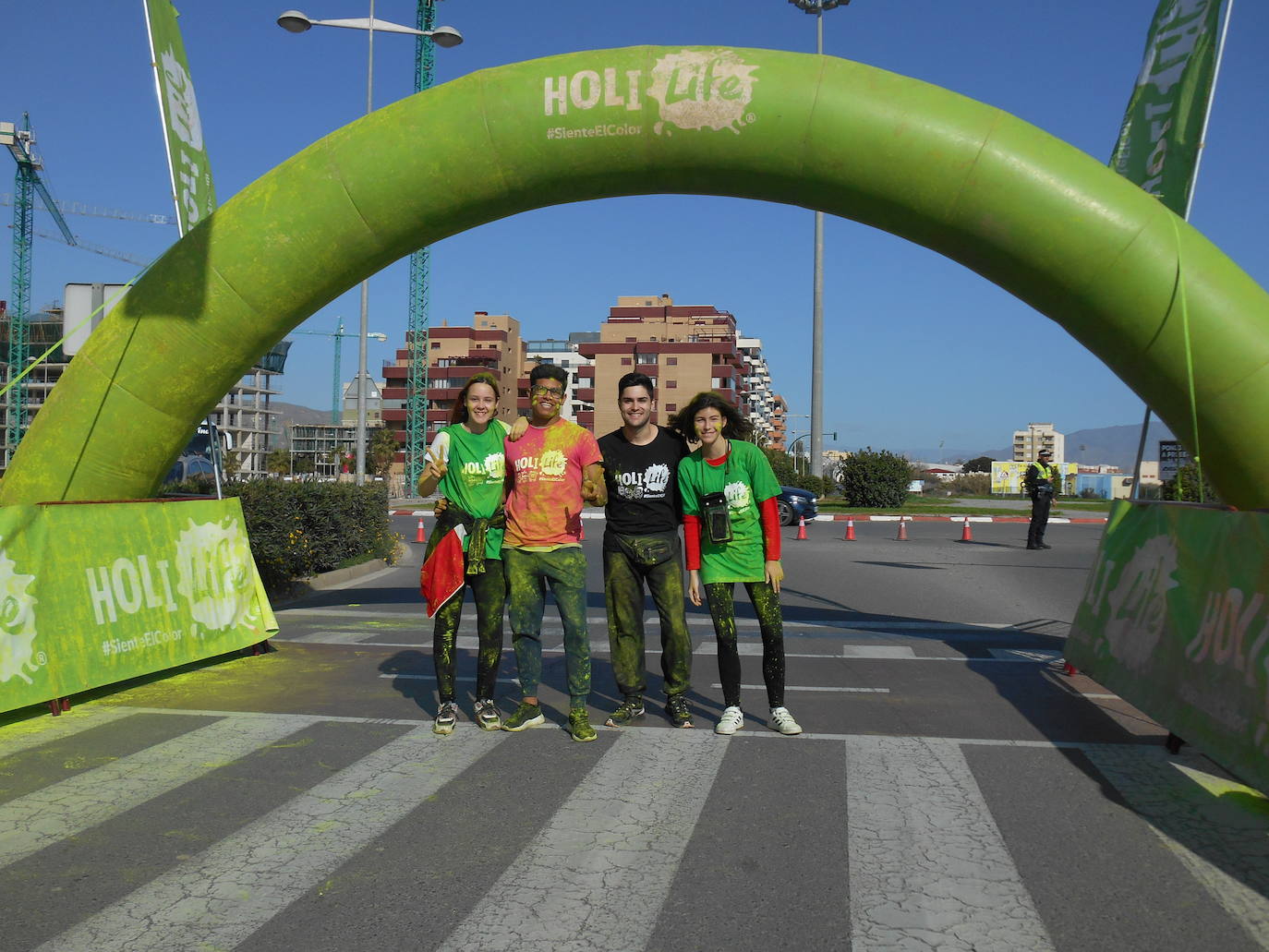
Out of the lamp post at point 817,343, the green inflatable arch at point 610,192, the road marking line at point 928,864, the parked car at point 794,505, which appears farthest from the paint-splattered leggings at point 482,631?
the lamp post at point 817,343

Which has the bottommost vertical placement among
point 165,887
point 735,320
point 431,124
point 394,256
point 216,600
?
point 165,887

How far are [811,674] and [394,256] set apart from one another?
4.26 meters

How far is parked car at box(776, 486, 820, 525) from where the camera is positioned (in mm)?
27375

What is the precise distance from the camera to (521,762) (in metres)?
5.09

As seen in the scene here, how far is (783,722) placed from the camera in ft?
18.6

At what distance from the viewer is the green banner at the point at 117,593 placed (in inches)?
230

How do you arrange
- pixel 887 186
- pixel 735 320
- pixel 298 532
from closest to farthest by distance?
pixel 887 186 < pixel 298 532 < pixel 735 320

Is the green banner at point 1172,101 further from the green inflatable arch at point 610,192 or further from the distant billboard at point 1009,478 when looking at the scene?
the distant billboard at point 1009,478

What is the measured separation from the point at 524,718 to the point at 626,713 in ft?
1.91

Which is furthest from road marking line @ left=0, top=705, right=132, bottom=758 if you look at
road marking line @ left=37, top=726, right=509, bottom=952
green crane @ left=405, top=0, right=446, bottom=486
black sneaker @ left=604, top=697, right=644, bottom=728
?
green crane @ left=405, top=0, right=446, bottom=486

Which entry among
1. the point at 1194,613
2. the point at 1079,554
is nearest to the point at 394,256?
the point at 1194,613

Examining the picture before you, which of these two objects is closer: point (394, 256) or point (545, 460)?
point (545, 460)

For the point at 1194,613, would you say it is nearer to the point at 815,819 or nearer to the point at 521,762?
the point at 815,819

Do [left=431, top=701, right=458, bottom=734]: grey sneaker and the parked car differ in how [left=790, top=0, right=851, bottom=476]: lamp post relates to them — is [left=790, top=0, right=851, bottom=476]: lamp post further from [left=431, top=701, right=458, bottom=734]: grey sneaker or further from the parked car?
[left=431, top=701, right=458, bottom=734]: grey sneaker
